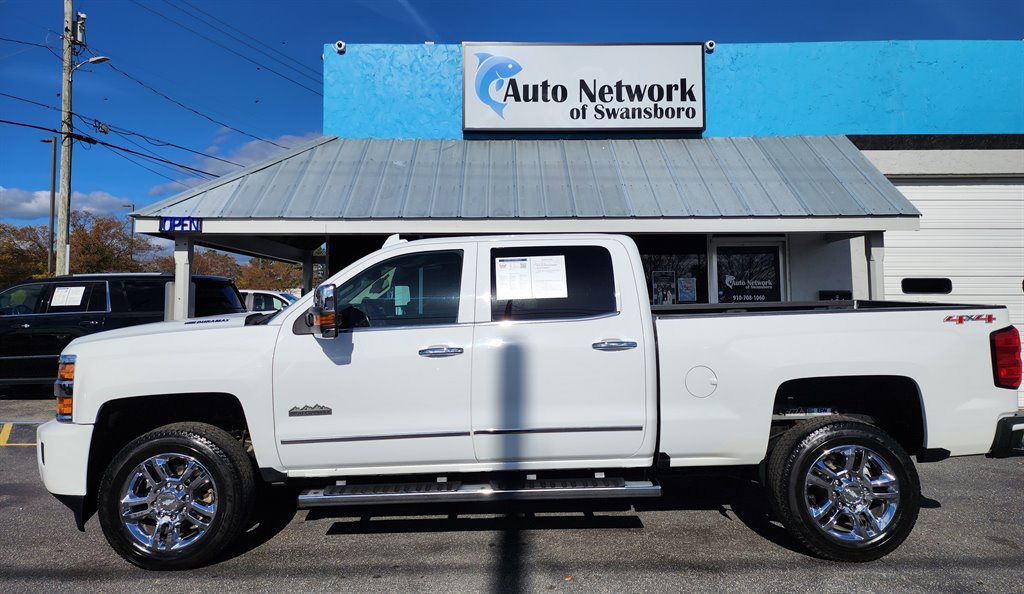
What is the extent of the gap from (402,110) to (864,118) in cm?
772

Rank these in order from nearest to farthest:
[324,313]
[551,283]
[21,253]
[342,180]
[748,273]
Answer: [324,313]
[551,283]
[342,180]
[748,273]
[21,253]

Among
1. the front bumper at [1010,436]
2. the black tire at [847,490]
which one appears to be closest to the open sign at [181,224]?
the black tire at [847,490]

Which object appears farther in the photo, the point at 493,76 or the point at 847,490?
the point at 493,76

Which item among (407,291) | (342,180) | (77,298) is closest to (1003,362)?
(407,291)

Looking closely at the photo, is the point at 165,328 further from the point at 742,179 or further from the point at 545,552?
the point at 742,179

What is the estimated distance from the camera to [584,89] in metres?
9.78

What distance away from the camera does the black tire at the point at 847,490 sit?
148 inches

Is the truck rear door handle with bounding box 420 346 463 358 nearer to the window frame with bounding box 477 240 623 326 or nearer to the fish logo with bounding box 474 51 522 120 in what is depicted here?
the window frame with bounding box 477 240 623 326

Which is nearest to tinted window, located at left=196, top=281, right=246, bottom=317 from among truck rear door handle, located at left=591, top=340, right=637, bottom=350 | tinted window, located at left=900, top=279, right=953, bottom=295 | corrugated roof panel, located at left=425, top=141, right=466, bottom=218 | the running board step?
corrugated roof panel, located at left=425, top=141, right=466, bottom=218

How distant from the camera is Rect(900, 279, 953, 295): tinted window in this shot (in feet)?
31.1

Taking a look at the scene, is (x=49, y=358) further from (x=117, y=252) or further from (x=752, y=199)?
(x=117, y=252)

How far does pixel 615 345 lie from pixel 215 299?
306 inches

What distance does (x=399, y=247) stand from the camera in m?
4.13

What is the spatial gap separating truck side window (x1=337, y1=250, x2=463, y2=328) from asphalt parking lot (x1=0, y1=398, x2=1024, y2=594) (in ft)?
5.08
